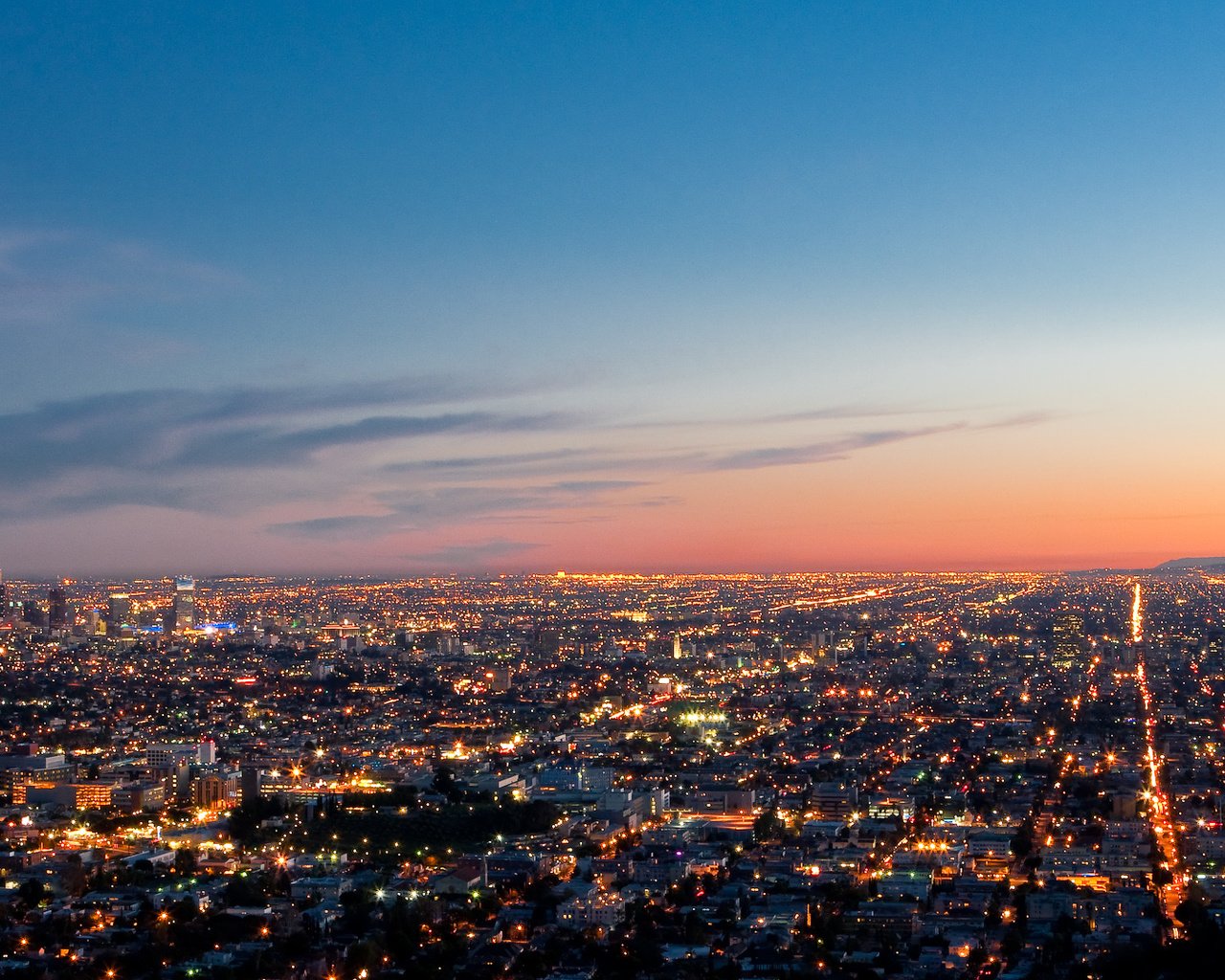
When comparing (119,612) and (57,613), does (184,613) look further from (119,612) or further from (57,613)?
(119,612)

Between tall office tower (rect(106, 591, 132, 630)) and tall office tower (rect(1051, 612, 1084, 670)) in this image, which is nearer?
tall office tower (rect(1051, 612, 1084, 670))

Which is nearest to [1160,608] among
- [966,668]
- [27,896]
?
[966,668]

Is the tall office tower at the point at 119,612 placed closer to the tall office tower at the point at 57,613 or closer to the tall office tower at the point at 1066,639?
the tall office tower at the point at 57,613

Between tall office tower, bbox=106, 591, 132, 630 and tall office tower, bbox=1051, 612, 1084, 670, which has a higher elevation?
tall office tower, bbox=106, 591, 132, 630

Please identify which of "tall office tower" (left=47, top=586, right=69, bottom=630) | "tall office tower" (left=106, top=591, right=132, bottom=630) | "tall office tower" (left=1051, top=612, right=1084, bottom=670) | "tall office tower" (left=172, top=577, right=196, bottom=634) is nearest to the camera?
"tall office tower" (left=1051, top=612, right=1084, bottom=670)

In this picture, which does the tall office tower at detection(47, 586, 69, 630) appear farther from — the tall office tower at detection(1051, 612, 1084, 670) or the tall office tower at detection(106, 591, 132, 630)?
the tall office tower at detection(1051, 612, 1084, 670)

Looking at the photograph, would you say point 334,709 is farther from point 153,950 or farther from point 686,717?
point 153,950

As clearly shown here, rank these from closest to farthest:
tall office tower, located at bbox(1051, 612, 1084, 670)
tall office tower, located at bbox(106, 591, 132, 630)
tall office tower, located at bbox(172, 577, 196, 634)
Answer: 1. tall office tower, located at bbox(1051, 612, 1084, 670)
2. tall office tower, located at bbox(172, 577, 196, 634)
3. tall office tower, located at bbox(106, 591, 132, 630)

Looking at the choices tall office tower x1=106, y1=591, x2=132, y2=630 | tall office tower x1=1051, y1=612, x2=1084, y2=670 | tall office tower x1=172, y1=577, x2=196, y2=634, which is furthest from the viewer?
tall office tower x1=106, y1=591, x2=132, y2=630

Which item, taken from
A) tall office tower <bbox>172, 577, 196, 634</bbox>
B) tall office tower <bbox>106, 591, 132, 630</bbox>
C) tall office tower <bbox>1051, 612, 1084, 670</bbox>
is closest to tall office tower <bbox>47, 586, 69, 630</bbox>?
tall office tower <bbox>106, 591, 132, 630</bbox>
